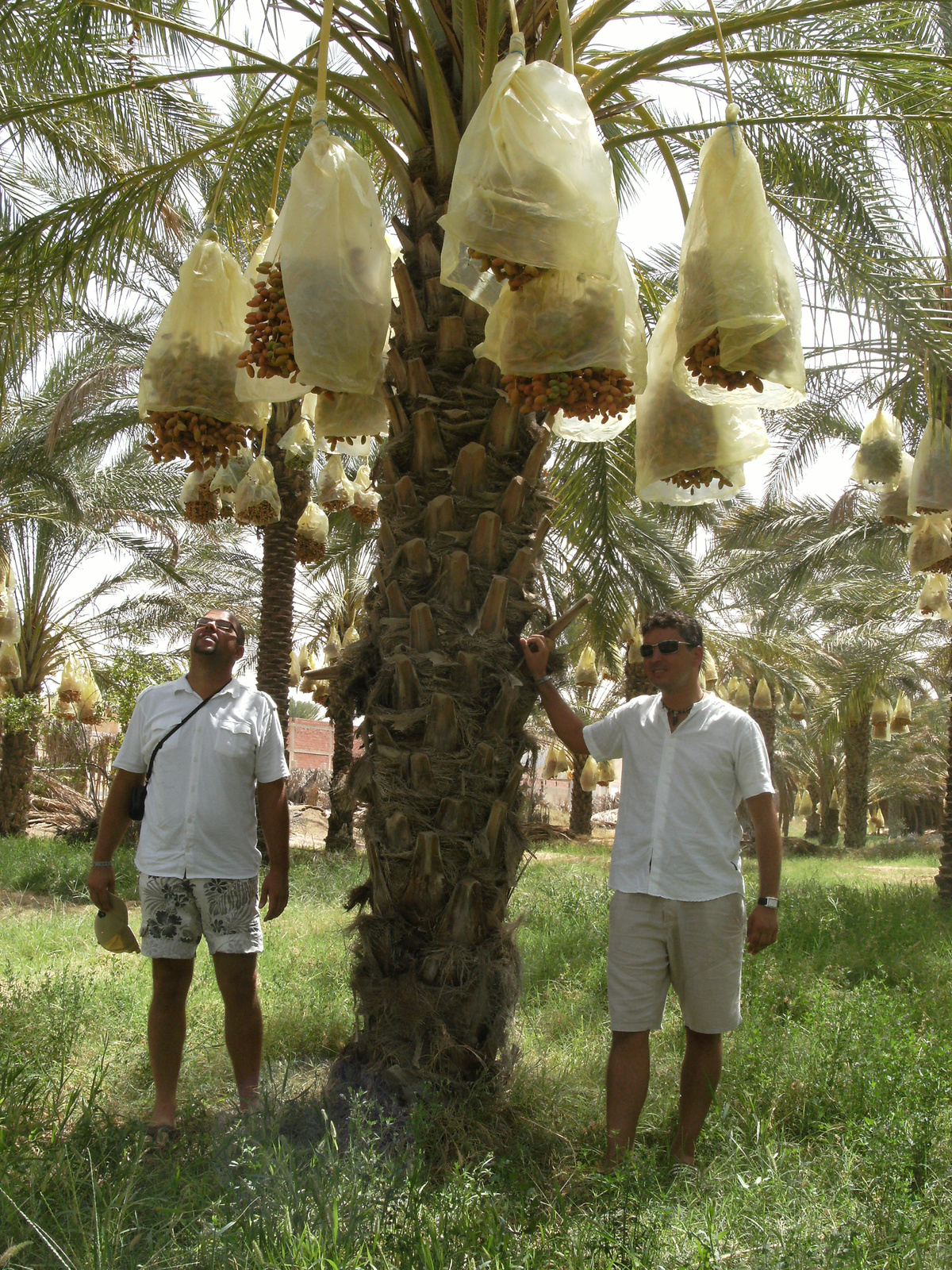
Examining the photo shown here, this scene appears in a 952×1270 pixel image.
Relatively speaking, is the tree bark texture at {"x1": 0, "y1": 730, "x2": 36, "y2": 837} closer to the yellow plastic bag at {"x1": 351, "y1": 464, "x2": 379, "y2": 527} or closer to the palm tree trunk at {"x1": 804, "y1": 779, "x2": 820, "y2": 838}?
the yellow plastic bag at {"x1": 351, "y1": 464, "x2": 379, "y2": 527}

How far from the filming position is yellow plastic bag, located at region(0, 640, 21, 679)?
14.9m

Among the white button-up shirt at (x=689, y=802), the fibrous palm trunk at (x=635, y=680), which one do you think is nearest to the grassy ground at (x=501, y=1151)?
the white button-up shirt at (x=689, y=802)

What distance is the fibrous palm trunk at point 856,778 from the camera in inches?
906

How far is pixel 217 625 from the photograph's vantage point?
3.82 metres

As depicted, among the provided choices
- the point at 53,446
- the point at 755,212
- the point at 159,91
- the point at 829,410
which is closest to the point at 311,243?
the point at 755,212

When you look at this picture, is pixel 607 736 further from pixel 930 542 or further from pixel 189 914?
pixel 930 542

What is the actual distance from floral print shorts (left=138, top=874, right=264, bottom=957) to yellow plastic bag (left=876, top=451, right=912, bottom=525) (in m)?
4.94

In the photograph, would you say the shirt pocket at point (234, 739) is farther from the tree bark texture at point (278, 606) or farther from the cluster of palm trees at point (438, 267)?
the tree bark texture at point (278, 606)

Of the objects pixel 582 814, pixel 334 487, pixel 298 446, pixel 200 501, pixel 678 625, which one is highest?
pixel 334 487

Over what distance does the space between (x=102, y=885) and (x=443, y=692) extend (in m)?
1.47

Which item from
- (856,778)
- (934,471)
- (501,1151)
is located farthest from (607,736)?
(856,778)

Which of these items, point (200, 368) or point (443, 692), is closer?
point (200, 368)

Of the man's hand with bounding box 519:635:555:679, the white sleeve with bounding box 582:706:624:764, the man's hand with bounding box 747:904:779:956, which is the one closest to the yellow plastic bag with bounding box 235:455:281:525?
the man's hand with bounding box 519:635:555:679

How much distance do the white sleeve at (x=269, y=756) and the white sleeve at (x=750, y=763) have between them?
5.34 feet
